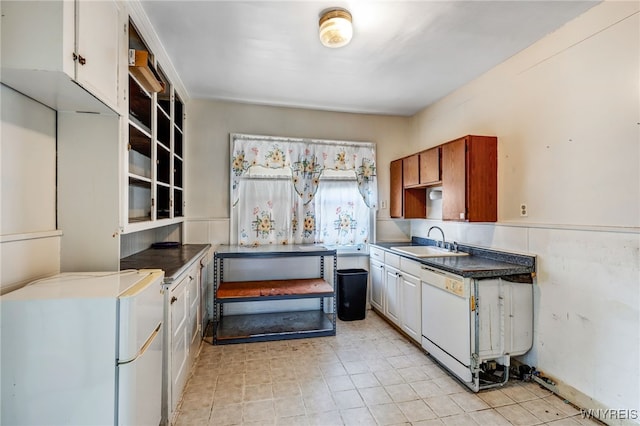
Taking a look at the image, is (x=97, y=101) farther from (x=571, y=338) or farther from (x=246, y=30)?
(x=571, y=338)

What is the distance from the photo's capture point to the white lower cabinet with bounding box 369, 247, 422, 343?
9.33 feet

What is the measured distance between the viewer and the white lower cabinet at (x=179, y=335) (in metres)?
1.82

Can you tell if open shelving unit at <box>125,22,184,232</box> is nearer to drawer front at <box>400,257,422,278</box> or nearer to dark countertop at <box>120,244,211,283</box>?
dark countertop at <box>120,244,211,283</box>

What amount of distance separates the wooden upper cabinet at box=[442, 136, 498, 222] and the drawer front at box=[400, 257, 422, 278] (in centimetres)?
58

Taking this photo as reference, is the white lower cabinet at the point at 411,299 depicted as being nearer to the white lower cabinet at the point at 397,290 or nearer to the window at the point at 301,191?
the white lower cabinet at the point at 397,290

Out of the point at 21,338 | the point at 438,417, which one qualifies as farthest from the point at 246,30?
the point at 438,417

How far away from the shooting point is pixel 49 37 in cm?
118

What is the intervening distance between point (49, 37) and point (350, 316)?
3404mm

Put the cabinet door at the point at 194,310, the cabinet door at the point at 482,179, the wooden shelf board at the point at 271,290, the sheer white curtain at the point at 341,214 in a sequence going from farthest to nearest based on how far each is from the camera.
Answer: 1. the sheer white curtain at the point at 341,214
2. the wooden shelf board at the point at 271,290
3. the cabinet door at the point at 482,179
4. the cabinet door at the point at 194,310

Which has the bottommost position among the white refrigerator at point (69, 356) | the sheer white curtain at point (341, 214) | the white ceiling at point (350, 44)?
the white refrigerator at point (69, 356)

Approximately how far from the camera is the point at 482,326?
7.27 ft

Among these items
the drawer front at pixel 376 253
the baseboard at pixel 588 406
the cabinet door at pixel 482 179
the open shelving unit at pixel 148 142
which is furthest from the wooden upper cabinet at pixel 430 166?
the open shelving unit at pixel 148 142

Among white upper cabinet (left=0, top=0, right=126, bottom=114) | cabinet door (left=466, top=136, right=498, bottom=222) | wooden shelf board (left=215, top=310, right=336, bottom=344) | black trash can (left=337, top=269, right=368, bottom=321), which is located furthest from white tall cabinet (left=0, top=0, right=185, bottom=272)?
cabinet door (left=466, top=136, right=498, bottom=222)

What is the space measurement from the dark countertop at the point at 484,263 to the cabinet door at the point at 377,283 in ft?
2.22
